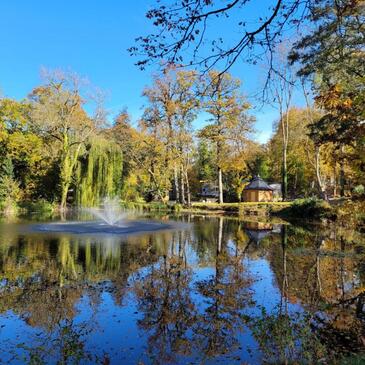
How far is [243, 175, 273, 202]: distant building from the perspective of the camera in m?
34.1

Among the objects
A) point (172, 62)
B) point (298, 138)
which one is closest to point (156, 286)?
point (172, 62)

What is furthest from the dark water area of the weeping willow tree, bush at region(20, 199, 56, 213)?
the weeping willow tree

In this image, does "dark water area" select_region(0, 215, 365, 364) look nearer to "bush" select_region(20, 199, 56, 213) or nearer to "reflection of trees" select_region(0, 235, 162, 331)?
"reflection of trees" select_region(0, 235, 162, 331)

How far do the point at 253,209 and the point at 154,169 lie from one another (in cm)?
1154

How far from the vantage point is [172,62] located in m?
3.54

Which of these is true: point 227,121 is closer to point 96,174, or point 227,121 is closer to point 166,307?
point 96,174

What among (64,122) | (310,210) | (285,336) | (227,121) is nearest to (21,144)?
(64,122)

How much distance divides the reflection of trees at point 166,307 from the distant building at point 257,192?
83.0 feet

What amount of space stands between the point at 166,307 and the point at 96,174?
2376 cm

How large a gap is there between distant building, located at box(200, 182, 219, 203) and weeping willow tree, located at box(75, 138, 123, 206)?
1663cm

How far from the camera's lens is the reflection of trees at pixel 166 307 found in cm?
472

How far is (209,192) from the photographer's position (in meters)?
46.9

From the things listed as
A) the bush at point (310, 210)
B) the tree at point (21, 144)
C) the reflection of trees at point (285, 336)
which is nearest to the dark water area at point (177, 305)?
the reflection of trees at point (285, 336)

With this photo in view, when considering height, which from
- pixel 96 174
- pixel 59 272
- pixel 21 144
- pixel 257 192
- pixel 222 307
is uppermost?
pixel 21 144
